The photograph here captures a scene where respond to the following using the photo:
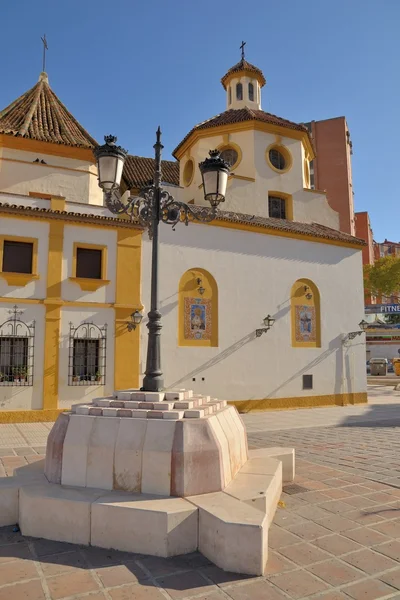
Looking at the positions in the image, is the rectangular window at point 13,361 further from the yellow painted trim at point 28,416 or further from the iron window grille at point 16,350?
the yellow painted trim at point 28,416

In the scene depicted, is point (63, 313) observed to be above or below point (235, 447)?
above

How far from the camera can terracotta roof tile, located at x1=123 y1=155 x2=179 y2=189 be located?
1997cm

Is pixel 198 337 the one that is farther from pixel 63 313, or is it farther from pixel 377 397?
pixel 377 397

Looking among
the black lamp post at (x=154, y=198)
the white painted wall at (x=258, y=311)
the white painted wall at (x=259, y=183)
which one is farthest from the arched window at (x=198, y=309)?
the black lamp post at (x=154, y=198)

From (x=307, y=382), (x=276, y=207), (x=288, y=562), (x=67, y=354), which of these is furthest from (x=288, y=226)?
(x=288, y=562)

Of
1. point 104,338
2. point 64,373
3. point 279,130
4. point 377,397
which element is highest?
point 279,130

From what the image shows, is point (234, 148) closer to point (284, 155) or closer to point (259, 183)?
point (259, 183)

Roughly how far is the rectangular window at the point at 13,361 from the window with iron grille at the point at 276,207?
35.5 feet

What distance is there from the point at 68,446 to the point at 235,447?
1747mm

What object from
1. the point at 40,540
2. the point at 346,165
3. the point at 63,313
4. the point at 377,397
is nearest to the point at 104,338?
the point at 63,313

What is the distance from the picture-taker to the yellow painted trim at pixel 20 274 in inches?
477

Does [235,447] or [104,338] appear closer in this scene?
[235,447]

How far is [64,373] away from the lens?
12.4 metres

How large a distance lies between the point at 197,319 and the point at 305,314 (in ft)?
14.5
